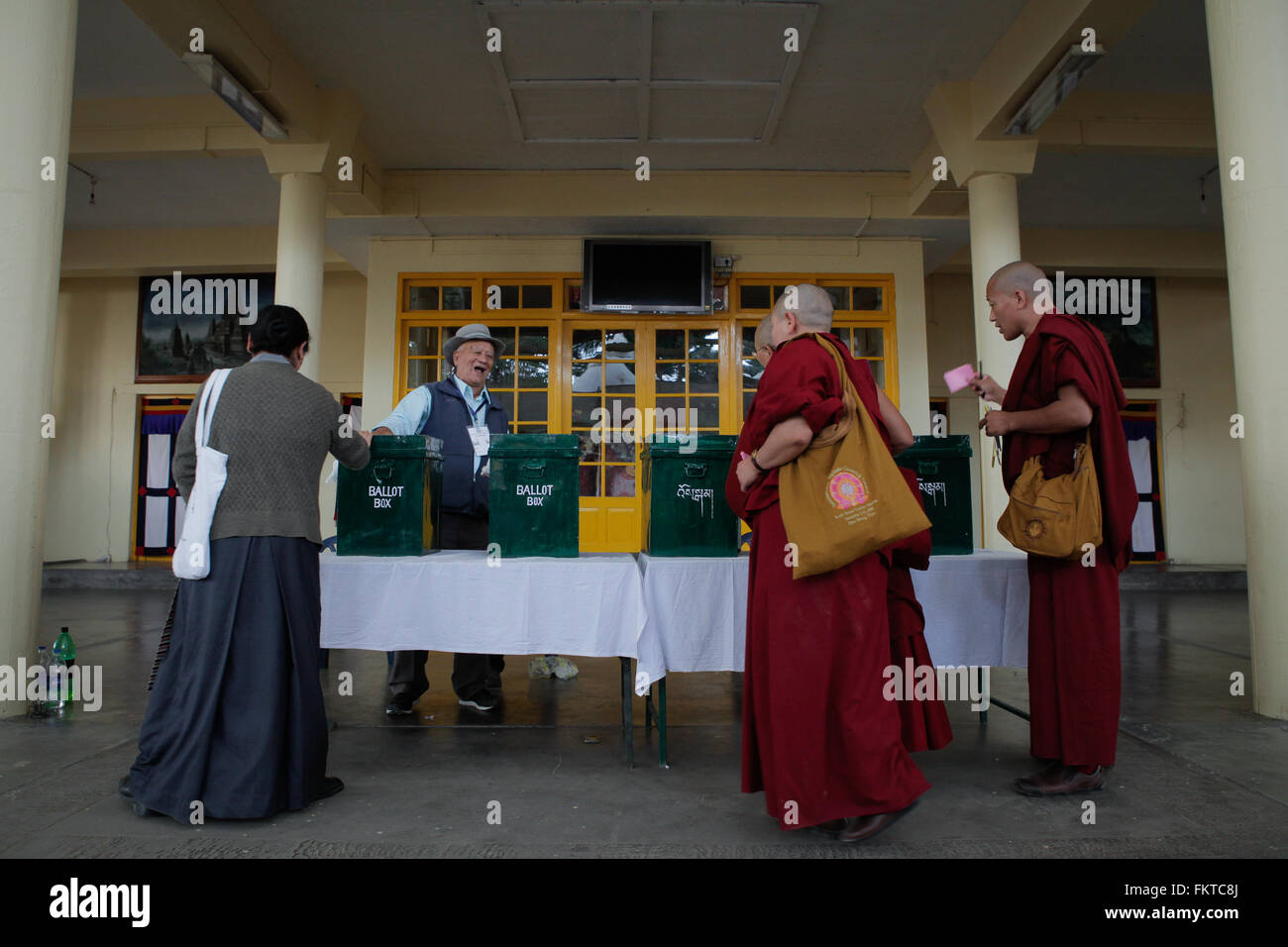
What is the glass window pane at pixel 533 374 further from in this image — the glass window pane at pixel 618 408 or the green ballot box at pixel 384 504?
the green ballot box at pixel 384 504

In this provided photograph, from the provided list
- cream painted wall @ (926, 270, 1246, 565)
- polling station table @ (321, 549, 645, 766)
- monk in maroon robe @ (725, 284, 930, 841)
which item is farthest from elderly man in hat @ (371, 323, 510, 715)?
cream painted wall @ (926, 270, 1246, 565)

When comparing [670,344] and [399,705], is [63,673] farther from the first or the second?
[670,344]

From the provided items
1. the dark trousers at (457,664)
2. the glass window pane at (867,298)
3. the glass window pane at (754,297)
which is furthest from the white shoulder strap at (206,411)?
the glass window pane at (867,298)

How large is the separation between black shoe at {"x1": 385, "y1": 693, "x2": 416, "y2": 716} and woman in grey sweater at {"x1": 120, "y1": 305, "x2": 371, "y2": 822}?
119 cm

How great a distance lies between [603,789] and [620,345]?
6528 millimetres

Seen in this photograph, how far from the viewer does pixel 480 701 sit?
12.5ft

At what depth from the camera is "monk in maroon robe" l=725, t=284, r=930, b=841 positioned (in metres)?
2.17

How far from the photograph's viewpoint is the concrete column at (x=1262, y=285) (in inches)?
145

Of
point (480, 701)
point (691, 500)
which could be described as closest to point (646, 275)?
point (480, 701)

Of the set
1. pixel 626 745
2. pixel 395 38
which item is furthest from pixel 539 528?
pixel 395 38

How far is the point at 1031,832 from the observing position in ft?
7.70

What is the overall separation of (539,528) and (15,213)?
111 inches

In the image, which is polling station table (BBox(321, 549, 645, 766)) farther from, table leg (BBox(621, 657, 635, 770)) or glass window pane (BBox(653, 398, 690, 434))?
glass window pane (BBox(653, 398, 690, 434))

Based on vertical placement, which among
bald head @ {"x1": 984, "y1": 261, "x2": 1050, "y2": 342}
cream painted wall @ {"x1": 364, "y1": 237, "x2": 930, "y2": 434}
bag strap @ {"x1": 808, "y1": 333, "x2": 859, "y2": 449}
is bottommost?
bag strap @ {"x1": 808, "y1": 333, "x2": 859, "y2": 449}
